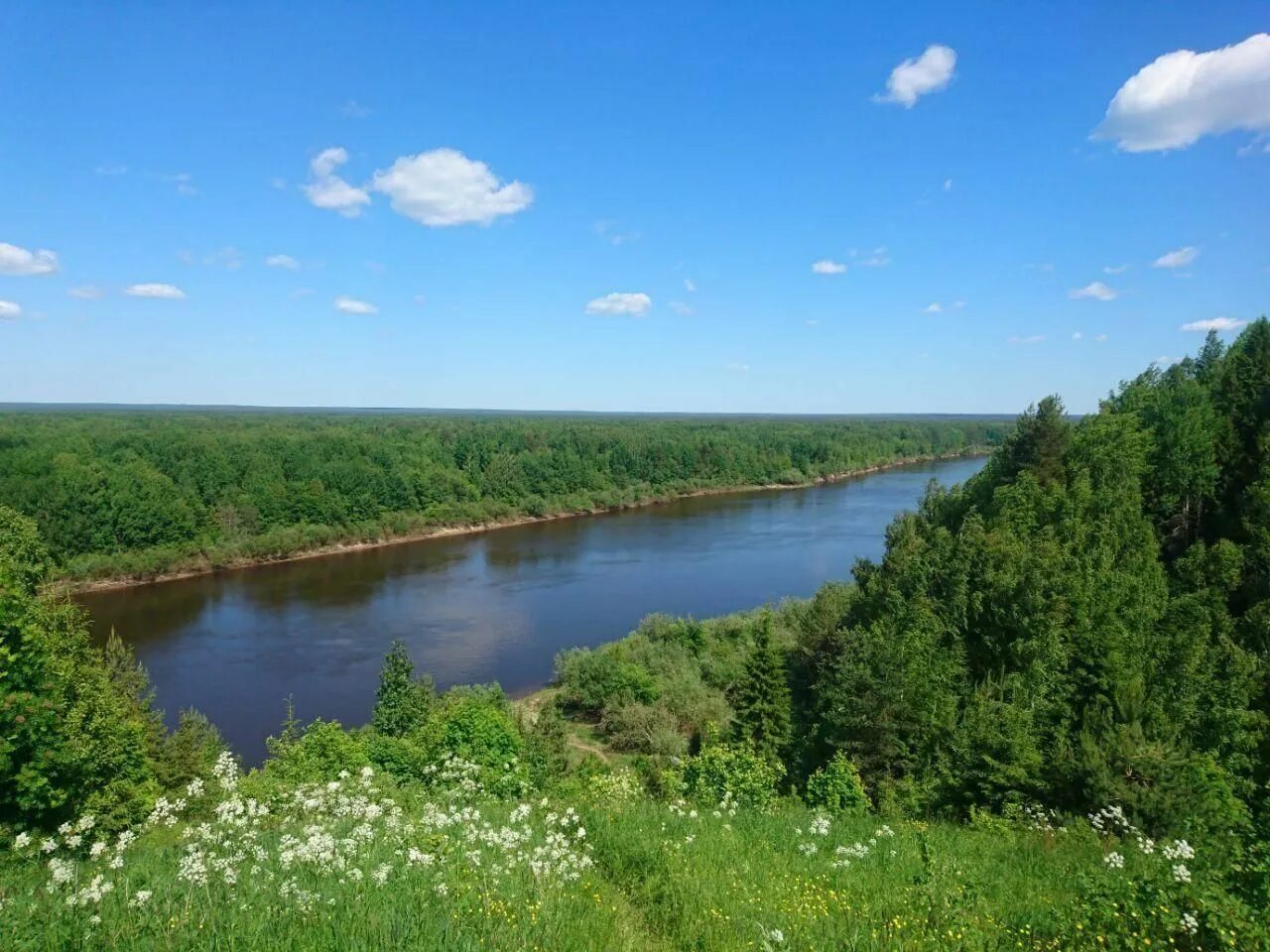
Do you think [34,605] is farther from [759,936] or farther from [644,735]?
[759,936]

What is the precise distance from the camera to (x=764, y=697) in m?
13.5

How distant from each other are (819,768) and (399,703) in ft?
23.6

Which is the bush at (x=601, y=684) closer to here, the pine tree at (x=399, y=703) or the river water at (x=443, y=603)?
the river water at (x=443, y=603)

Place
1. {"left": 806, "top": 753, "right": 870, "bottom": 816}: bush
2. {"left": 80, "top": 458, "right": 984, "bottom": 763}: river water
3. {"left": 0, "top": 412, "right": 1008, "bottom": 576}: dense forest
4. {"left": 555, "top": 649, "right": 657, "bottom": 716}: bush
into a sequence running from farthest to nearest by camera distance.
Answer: {"left": 0, "top": 412, "right": 1008, "bottom": 576}: dense forest, {"left": 80, "top": 458, "right": 984, "bottom": 763}: river water, {"left": 555, "top": 649, "right": 657, "bottom": 716}: bush, {"left": 806, "top": 753, "right": 870, "bottom": 816}: bush

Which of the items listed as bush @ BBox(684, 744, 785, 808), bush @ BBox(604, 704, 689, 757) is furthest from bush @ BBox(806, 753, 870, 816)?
bush @ BBox(604, 704, 689, 757)

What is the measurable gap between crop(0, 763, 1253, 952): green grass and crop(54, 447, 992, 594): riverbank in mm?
18505

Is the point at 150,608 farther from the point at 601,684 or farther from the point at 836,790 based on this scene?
the point at 836,790

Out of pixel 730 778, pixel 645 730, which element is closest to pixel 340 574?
pixel 645 730

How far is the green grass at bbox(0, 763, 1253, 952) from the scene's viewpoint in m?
2.59

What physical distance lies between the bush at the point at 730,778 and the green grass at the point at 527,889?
188cm

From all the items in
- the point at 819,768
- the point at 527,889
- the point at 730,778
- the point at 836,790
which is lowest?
the point at 819,768

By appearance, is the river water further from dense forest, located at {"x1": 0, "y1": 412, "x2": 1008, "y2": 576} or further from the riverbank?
dense forest, located at {"x1": 0, "y1": 412, "x2": 1008, "y2": 576}

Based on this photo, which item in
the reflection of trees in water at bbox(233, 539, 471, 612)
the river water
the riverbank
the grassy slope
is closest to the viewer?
the grassy slope

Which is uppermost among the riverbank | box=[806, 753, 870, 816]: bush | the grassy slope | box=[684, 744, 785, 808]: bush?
the grassy slope
